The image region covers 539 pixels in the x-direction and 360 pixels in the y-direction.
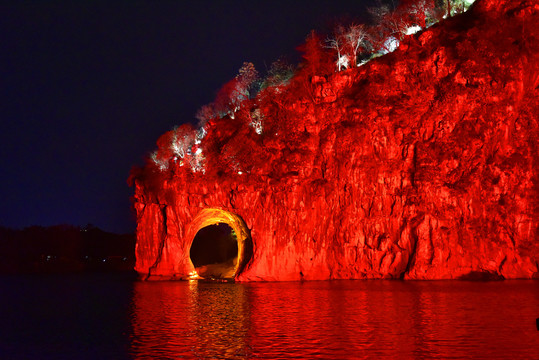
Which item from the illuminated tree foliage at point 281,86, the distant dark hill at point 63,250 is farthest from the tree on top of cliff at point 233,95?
the distant dark hill at point 63,250

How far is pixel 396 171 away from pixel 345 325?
25.2 meters

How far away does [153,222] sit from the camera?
47281 mm

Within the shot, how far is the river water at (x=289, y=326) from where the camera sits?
1337cm

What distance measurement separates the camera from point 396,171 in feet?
131

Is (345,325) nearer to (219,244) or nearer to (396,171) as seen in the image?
(396,171)

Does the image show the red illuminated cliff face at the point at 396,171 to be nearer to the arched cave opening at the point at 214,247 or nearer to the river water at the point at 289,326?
the river water at the point at 289,326

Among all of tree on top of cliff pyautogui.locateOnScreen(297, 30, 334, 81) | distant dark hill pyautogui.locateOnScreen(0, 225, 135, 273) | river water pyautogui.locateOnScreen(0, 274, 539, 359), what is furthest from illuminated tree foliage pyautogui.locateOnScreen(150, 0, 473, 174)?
distant dark hill pyautogui.locateOnScreen(0, 225, 135, 273)

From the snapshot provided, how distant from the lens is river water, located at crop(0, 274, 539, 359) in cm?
1337

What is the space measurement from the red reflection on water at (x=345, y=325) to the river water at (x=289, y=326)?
0.04 m

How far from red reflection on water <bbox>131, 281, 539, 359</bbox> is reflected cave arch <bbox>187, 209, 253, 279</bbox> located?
59.3ft

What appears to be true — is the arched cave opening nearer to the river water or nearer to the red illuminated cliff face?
the red illuminated cliff face

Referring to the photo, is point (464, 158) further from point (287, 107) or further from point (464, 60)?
point (287, 107)

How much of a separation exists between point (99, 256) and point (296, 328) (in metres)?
91.2

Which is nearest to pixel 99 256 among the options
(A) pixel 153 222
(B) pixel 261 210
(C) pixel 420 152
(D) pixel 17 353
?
(A) pixel 153 222
